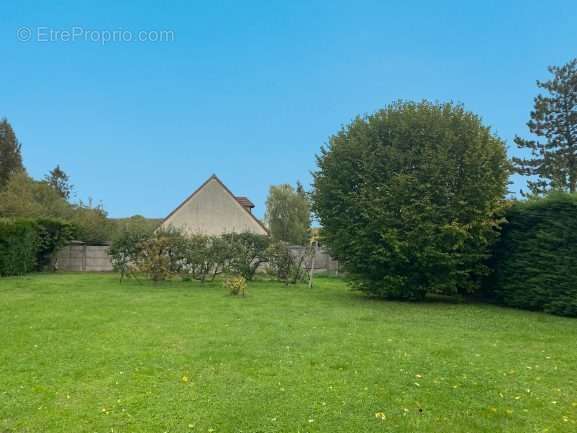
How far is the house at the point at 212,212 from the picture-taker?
24000mm

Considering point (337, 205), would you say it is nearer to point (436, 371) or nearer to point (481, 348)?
point (481, 348)

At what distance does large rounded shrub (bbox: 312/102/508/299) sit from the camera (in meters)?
9.82

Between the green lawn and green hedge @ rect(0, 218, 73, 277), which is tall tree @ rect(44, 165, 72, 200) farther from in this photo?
the green lawn

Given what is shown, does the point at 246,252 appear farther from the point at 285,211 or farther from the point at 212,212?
the point at 285,211

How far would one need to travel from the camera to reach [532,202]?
32.6 ft

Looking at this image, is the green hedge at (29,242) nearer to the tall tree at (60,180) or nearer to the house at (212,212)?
→ the house at (212,212)

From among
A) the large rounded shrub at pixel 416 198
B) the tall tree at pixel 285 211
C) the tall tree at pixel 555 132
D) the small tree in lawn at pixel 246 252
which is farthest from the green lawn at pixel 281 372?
the tall tree at pixel 285 211

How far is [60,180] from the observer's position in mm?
42219

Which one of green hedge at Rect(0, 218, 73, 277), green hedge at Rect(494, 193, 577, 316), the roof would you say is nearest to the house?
green hedge at Rect(0, 218, 73, 277)

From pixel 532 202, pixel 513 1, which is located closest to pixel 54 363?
pixel 532 202

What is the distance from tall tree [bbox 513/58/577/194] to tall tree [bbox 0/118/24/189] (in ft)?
134

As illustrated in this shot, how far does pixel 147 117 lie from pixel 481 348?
14624 mm

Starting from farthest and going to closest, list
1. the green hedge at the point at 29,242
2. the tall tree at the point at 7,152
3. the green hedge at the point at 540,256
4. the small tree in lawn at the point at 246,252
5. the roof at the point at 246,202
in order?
the tall tree at the point at 7,152 < the roof at the point at 246,202 < the green hedge at the point at 29,242 < the small tree in lawn at the point at 246,252 < the green hedge at the point at 540,256

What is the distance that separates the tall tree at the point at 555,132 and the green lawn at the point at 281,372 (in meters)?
20.7
